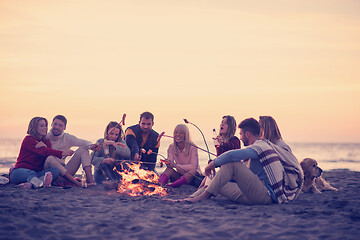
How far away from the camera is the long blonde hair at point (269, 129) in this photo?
5820 mm

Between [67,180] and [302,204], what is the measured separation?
472 centimetres

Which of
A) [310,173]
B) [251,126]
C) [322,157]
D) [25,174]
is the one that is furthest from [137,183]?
[322,157]

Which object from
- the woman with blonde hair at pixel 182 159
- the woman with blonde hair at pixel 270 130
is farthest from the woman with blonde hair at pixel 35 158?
the woman with blonde hair at pixel 270 130

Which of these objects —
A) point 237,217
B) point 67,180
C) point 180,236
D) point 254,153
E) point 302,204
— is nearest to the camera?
point 180,236

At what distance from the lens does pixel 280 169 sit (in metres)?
5.17

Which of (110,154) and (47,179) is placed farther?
(110,154)

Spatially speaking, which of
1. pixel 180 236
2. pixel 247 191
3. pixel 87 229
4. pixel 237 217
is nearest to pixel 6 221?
pixel 87 229

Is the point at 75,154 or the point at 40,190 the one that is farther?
the point at 75,154

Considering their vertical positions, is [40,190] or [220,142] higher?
[220,142]

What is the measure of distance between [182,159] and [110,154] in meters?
1.60

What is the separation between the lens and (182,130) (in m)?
7.71

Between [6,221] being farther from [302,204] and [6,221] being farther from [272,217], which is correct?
[302,204]

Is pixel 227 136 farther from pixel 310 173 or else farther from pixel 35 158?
pixel 35 158

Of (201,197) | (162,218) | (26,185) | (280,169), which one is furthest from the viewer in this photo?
(26,185)
